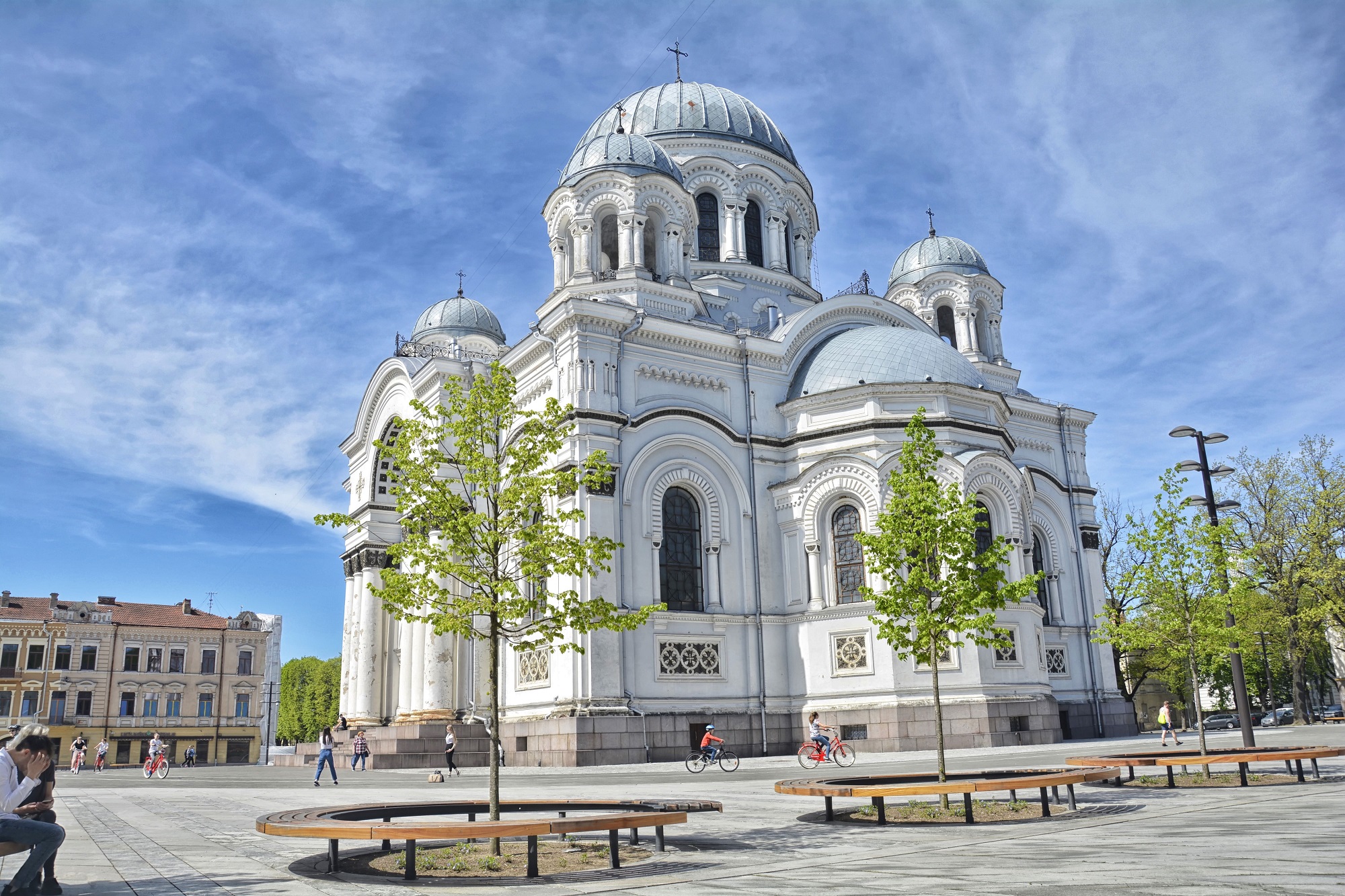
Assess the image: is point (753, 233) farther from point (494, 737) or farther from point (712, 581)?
point (494, 737)

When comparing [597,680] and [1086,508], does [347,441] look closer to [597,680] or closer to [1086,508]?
[597,680]

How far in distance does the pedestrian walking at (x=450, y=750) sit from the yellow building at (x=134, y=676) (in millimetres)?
33822

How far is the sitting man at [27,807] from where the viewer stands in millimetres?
6371

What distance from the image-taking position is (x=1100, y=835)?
8508mm

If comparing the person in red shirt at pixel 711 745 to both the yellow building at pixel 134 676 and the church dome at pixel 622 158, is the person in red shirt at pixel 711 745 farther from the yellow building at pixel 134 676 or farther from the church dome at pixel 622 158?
the yellow building at pixel 134 676

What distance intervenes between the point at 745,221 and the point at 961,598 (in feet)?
82.8

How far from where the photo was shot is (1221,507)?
18031 millimetres

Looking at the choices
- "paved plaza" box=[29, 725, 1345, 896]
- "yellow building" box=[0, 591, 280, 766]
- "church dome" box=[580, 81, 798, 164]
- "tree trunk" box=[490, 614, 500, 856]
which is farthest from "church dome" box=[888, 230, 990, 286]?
"yellow building" box=[0, 591, 280, 766]

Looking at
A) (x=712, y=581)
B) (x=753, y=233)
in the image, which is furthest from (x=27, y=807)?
(x=753, y=233)

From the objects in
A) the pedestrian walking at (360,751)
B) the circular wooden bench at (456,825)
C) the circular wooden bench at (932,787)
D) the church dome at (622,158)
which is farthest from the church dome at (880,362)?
the circular wooden bench at (456,825)

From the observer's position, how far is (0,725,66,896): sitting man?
6371 mm

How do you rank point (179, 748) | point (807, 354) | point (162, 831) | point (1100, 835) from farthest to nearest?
point (179, 748), point (807, 354), point (162, 831), point (1100, 835)

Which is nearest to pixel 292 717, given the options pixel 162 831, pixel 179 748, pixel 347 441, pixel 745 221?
pixel 179 748

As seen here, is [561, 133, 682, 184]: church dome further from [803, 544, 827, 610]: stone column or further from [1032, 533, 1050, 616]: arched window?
[1032, 533, 1050, 616]: arched window
